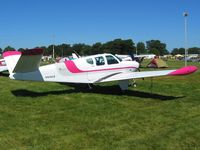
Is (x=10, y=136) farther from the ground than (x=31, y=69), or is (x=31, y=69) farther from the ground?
(x=31, y=69)

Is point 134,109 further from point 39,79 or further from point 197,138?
point 39,79

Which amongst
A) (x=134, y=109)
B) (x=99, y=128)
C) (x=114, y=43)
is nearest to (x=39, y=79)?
(x=134, y=109)

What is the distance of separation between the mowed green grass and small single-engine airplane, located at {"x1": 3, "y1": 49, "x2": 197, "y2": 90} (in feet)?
2.27

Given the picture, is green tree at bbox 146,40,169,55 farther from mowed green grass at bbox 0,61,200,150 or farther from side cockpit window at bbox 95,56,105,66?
mowed green grass at bbox 0,61,200,150

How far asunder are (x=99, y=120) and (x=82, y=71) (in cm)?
555

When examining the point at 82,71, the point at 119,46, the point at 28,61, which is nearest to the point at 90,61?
the point at 82,71

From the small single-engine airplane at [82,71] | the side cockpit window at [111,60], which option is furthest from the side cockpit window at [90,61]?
the side cockpit window at [111,60]

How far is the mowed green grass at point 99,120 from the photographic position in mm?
6445

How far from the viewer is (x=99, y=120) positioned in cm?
848

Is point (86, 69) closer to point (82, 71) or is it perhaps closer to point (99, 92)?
point (82, 71)

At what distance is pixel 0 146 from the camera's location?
248 inches

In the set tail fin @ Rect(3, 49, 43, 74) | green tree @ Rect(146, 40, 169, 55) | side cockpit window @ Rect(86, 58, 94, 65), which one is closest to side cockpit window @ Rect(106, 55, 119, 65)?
side cockpit window @ Rect(86, 58, 94, 65)

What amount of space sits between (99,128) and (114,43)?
399ft

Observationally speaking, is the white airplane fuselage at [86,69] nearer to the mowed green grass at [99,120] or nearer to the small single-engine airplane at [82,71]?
the small single-engine airplane at [82,71]
